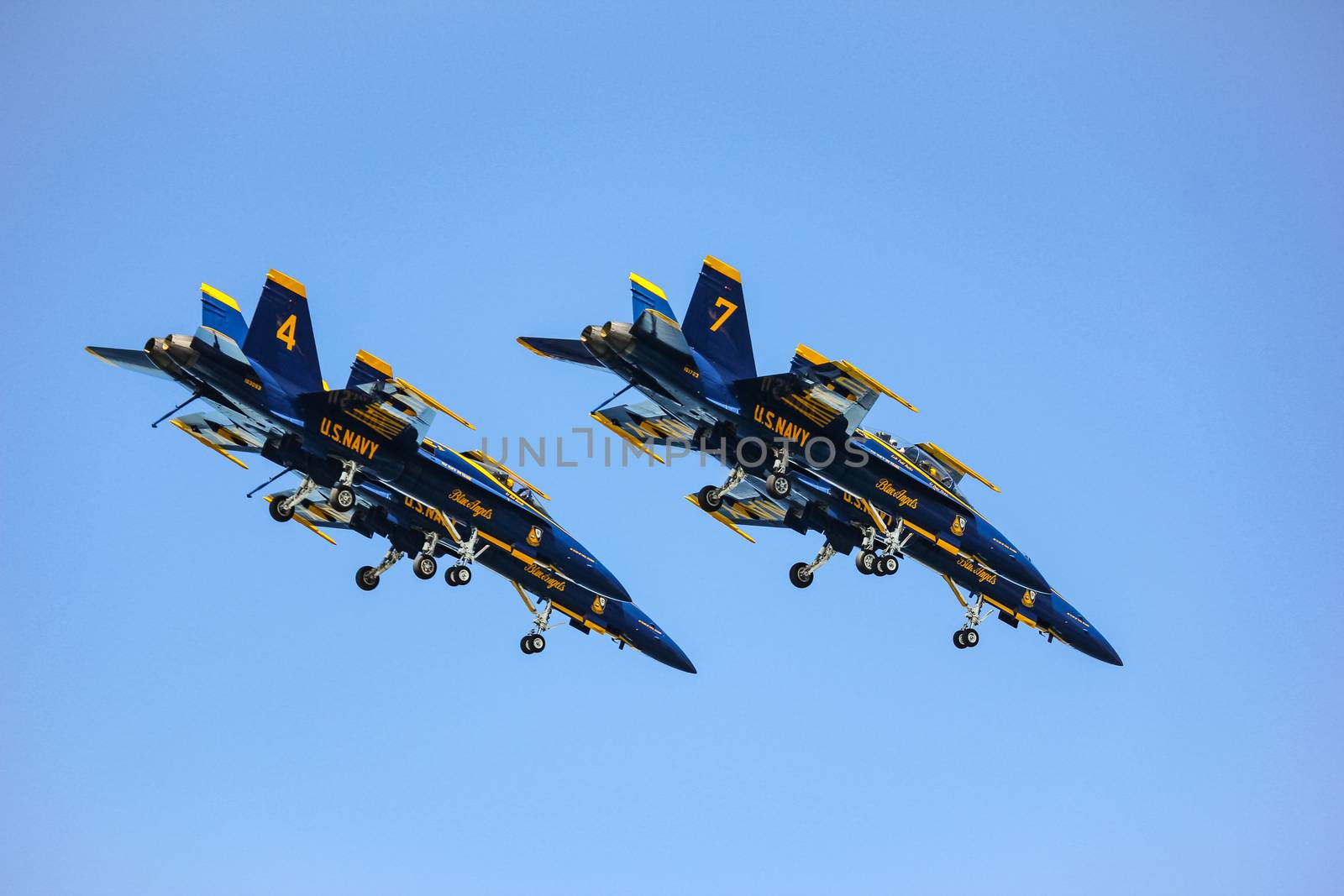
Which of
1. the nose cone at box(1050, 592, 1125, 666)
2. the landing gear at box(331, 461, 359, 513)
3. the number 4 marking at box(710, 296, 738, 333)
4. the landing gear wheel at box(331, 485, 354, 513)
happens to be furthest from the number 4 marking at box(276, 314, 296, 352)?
the nose cone at box(1050, 592, 1125, 666)

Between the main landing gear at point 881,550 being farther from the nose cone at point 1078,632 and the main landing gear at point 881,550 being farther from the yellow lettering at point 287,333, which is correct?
the yellow lettering at point 287,333

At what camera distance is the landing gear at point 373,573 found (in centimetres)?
7175

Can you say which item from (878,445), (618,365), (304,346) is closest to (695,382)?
(618,365)

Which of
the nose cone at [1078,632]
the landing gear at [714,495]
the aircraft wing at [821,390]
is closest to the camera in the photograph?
the aircraft wing at [821,390]

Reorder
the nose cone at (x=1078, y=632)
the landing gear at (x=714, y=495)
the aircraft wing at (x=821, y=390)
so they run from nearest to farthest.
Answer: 1. the aircraft wing at (x=821, y=390)
2. the landing gear at (x=714, y=495)
3. the nose cone at (x=1078, y=632)

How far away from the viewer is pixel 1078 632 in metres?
74.8

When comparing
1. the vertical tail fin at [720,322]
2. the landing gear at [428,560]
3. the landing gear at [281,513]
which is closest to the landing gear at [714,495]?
the vertical tail fin at [720,322]

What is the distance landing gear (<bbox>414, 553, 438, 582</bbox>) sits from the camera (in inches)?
2761

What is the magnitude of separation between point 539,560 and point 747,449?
928 centimetres

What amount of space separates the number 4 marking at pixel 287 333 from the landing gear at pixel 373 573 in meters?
8.83

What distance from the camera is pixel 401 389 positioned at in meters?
64.8

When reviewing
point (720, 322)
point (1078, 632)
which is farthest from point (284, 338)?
point (1078, 632)

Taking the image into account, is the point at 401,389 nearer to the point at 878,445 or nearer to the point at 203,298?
the point at 203,298

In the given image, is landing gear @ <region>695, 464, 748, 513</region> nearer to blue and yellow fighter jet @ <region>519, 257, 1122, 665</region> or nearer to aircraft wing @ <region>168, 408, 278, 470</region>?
blue and yellow fighter jet @ <region>519, 257, 1122, 665</region>
